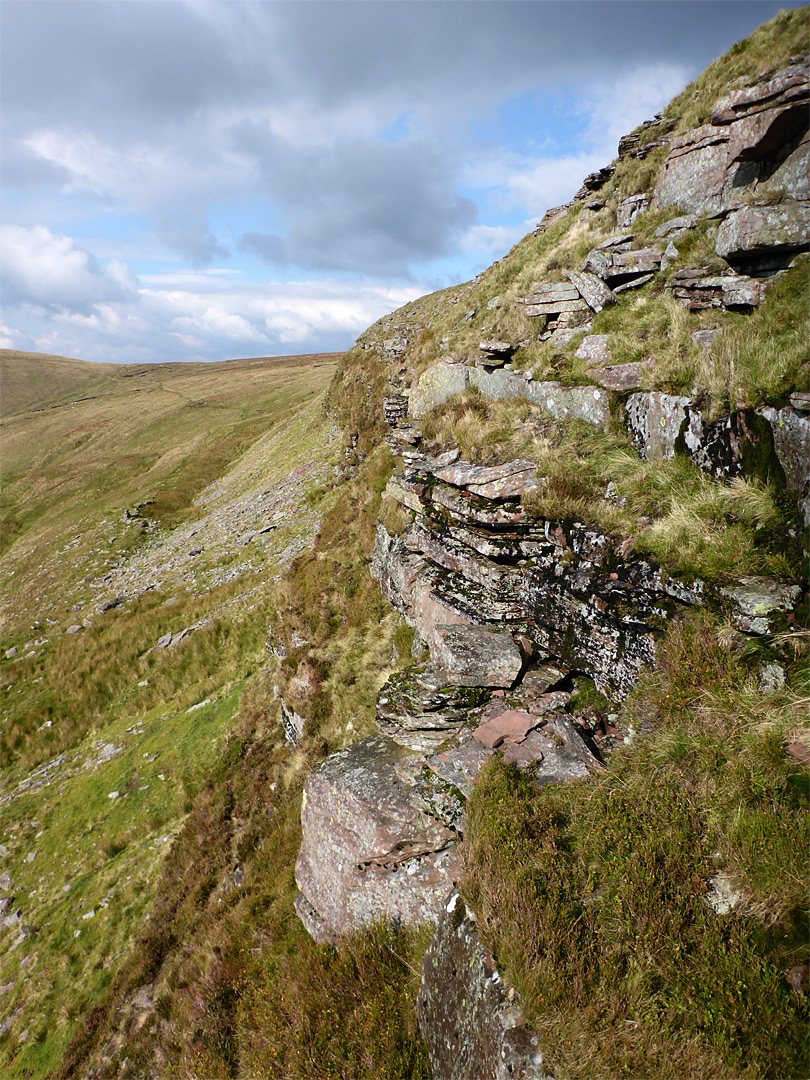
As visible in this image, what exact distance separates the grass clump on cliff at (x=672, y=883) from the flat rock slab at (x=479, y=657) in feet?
6.53

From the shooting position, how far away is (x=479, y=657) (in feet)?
28.8

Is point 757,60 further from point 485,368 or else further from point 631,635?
point 631,635

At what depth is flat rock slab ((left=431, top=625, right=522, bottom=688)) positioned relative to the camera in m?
8.55

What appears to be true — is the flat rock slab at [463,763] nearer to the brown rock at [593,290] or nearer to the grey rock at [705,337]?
the grey rock at [705,337]

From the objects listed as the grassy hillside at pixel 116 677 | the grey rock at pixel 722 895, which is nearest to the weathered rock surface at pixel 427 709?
the grey rock at pixel 722 895

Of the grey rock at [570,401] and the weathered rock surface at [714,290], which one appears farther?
the grey rock at [570,401]

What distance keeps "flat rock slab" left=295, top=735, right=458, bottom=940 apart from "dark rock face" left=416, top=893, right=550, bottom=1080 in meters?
0.98

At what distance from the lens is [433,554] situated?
1188 cm

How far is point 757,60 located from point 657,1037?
25.7m

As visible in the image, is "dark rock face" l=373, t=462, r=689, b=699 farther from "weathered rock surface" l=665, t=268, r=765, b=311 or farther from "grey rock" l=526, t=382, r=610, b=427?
"weathered rock surface" l=665, t=268, r=765, b=311

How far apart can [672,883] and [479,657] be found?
4.41 m

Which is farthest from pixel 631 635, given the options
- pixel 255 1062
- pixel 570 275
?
pixel 570 275

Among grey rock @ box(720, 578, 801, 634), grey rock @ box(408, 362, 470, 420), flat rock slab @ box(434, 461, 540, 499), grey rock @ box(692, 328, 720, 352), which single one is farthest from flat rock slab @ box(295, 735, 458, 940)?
grey rock @ box(408, 362, 470, 420)

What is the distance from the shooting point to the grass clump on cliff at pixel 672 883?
386 cm
